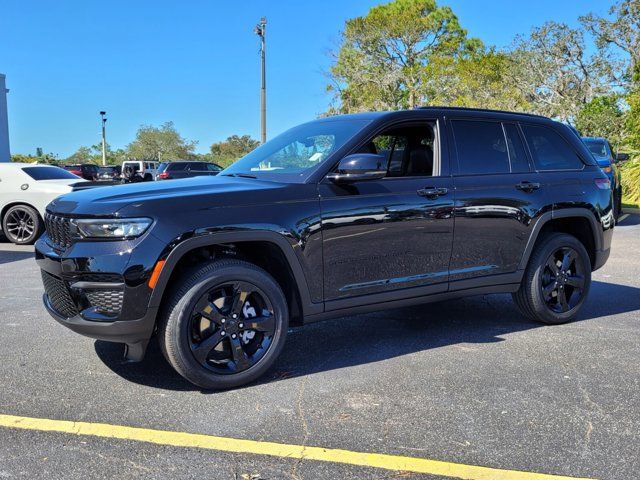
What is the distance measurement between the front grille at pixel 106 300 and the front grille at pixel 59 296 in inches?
7.3

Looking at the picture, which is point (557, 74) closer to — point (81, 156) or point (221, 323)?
point (221, 323)

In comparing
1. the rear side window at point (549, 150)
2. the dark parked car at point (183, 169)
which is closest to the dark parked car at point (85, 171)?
the dark parked car at point (183, 169)

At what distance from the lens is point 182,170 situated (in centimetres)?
2617

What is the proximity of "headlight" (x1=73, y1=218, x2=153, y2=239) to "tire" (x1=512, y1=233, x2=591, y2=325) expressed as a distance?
129 inches

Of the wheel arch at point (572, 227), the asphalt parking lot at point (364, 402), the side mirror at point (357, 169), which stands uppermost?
the side mirror at point (357, 169)

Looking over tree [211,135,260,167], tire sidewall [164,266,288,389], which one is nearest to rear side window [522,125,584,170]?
tire sidewall [164,266,288,389]

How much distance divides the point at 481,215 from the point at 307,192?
1.53 meters

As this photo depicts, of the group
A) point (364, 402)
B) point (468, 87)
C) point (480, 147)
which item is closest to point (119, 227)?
point (364, 402)

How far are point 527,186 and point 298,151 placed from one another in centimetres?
194

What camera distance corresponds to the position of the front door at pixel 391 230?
3.88 m

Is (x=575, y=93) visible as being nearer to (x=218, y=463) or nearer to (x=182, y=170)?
(x=182, y=170)

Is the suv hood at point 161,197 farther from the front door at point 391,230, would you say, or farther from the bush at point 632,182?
the bush at point 632,182

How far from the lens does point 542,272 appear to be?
16.2ft

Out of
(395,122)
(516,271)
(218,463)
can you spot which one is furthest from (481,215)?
(218,463)
